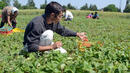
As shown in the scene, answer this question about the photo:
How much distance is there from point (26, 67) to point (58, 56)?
51cm

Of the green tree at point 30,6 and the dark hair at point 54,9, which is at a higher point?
the green tree at point 30,6

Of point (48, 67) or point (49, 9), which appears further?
point (49, 9)

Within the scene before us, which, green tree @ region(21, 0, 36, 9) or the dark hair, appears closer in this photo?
the dark hair

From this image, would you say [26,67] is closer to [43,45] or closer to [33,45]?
[33,45]

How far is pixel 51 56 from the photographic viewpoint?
110 inches

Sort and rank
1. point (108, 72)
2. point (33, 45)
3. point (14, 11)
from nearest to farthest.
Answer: point (108, 72)
point (33, 45)
point (14, 11)

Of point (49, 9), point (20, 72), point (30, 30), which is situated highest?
point (49, 9)

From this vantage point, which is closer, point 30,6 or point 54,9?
point 54,9

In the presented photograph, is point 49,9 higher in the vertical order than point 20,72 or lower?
higher

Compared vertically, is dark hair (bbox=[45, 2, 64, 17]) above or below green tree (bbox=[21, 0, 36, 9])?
below

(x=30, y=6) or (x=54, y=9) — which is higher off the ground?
(x=30, y=6)

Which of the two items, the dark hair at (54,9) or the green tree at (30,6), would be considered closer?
the dark hair at (54,9)

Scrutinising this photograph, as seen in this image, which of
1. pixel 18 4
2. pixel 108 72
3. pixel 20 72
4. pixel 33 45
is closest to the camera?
pixel 108 72

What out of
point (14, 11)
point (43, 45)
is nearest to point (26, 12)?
point (14, 11)
